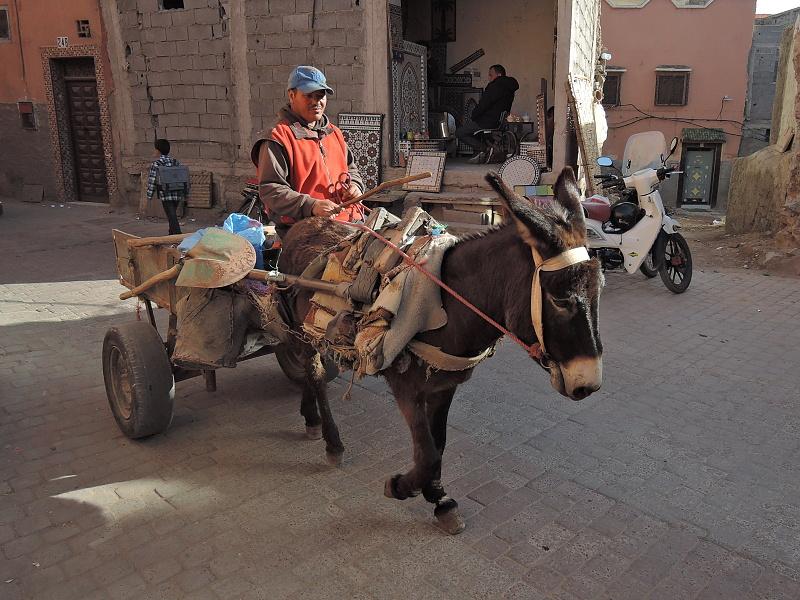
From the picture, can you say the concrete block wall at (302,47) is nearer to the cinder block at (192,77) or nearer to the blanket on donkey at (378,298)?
A: the cinder block at (192,77)

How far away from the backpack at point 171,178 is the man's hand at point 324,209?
24.8 feet

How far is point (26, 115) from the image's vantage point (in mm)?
14844

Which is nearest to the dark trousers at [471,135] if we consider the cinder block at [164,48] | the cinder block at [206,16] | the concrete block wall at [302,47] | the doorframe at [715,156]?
the concrete block wall at [302,47]

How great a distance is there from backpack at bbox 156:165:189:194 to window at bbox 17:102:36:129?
685 centimetres

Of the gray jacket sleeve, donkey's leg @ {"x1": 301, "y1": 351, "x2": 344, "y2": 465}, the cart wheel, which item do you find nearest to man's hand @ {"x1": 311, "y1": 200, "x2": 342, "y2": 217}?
the gray jacket sleeve

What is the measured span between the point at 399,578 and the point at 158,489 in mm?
1459

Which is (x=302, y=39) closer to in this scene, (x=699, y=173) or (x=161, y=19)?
(x=161, y=19)

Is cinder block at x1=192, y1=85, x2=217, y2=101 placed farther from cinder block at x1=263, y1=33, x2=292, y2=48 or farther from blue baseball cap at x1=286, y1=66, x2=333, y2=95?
blue baseball cap at x1=286, y1=66, x2=333, y2=95

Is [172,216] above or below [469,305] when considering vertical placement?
below

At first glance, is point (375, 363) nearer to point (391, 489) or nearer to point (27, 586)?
point (391, 489)

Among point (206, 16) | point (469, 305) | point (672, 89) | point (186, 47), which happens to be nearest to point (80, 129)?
point (186, 47)

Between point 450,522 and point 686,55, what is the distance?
21.4 m

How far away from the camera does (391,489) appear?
9.58ft

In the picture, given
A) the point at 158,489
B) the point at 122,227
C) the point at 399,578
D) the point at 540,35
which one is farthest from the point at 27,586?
the point at 540,35
